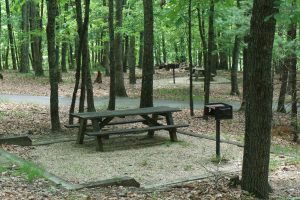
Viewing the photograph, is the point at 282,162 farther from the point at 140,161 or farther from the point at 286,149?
the point at 140,161

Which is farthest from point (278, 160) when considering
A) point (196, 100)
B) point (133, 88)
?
point (133, 88)

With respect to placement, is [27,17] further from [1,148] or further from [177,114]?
[1,148]

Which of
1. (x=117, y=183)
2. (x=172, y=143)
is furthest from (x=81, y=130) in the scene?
(x=117, y=183)

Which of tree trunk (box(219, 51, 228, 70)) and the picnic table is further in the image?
tree trunk (box(219, 51, 228, 70))

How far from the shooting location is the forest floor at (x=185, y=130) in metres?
6.12

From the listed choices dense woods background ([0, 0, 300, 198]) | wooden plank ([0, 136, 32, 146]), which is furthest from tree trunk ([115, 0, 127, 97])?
wooden plank ([0, 136, 32, 146])

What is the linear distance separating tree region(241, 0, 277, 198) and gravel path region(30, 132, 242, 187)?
0.96m

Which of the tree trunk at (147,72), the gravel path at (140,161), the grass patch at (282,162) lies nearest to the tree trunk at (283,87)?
the tree trunk at (147,72)

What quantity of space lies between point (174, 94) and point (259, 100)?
49.9 ft

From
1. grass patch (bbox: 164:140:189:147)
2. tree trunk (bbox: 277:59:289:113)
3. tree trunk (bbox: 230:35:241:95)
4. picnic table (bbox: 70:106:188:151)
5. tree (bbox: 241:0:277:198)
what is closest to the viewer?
tree (bbox: 241:0:277:198)

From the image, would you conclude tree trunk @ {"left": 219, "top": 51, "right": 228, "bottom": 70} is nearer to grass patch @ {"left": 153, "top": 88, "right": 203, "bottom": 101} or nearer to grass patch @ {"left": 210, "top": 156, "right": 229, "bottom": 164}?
grass patch @ {"left": 153, "top": 88, "right": 203, "bottom": 101}

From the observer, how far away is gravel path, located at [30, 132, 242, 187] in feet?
24.5

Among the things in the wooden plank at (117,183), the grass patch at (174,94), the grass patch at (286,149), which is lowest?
the grass patch at (286,149)

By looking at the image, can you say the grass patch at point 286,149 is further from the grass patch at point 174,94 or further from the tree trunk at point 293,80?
the grass patch at point 174,94
